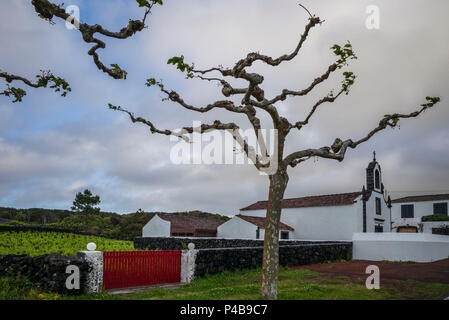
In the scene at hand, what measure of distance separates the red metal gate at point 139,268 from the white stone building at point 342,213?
76.5 feet

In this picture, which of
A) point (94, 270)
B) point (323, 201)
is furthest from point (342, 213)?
point (94, 270)

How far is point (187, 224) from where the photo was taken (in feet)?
144

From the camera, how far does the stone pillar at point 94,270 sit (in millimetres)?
10883

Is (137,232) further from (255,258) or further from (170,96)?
(170,96)

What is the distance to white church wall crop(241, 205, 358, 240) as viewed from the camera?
3319cm

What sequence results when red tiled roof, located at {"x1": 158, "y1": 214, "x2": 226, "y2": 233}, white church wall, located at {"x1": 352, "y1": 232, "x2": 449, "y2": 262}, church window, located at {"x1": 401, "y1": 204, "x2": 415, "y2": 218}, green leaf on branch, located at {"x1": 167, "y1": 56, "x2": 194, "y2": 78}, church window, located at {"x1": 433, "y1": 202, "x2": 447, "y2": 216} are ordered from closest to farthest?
green leaf on branch, located at {"x1": 167, "y1": 56, "x2": 194, "y2": 78}
white church wall, located at {"x1": 352, "y1": 232, "x2": 449, "y2": 262}
red tiled roof, located at {"x1": 158, "y1": 214, "x2": 226, "y2": 233}
church window, located at {"x1": 433, "y1": 202, "x2": 447, "y2": 216}
church window, located at {"x1": 401, "y1": 204, "x2": 415, "y2": 218}

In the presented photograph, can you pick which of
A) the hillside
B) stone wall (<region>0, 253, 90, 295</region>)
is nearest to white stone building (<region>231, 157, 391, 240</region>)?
the hillside

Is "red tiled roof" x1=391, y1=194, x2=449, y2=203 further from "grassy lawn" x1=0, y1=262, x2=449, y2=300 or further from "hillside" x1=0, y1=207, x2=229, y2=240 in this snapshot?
"grassy lawn" x1=0, y1=262, x2=449, y2=300

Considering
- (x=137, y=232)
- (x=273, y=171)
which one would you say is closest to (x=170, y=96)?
(x=273, y=171)

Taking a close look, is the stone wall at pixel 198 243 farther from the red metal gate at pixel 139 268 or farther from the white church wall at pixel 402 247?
the red metal gate at pixel 139 268

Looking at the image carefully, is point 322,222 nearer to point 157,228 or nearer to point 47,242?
point 157,228

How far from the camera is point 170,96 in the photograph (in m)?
11.2

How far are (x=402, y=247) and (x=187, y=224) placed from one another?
2537 cm
